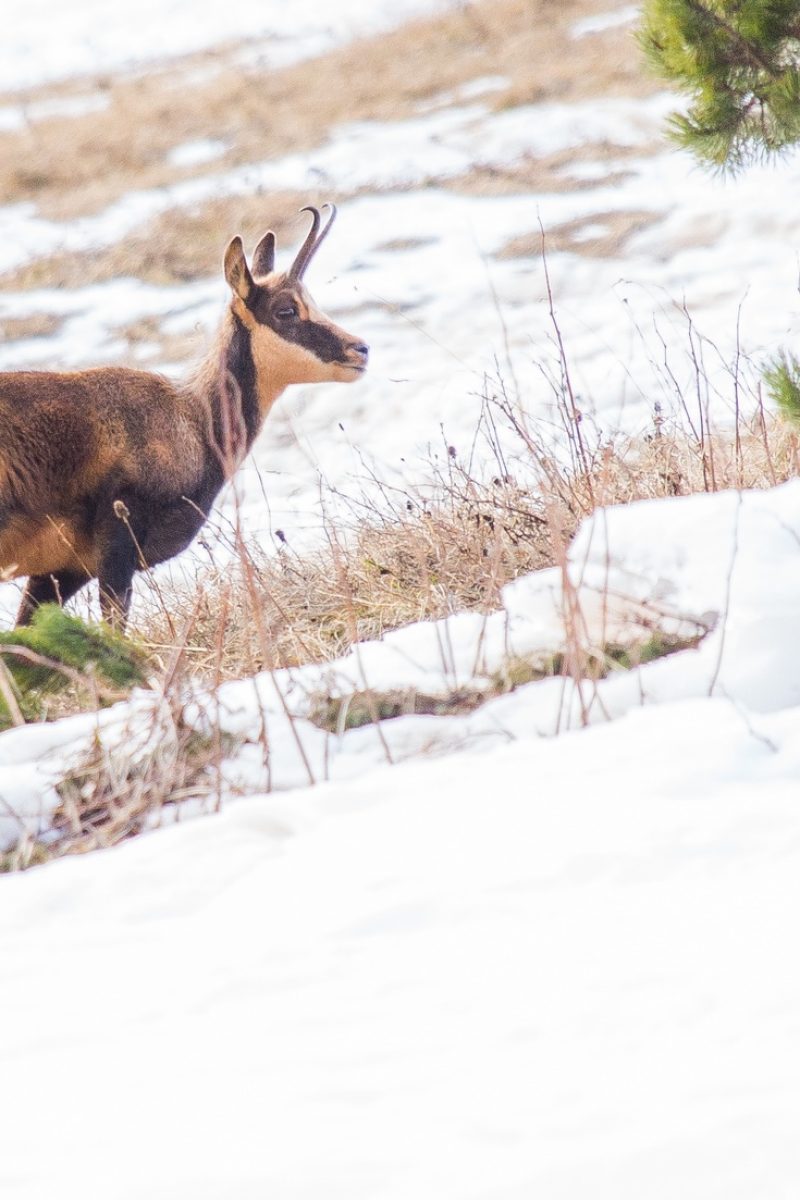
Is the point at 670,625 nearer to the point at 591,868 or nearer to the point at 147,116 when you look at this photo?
the point at 591,868

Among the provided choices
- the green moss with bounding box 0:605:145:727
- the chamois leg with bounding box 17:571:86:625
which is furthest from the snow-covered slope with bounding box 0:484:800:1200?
the chamois leg with bounding box 17:571:86:625

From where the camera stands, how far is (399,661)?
309 cm

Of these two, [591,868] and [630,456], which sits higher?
[591,868]

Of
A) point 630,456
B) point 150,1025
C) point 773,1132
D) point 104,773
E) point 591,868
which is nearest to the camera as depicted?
point 773,1132

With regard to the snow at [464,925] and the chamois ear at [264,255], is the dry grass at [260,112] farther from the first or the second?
the snow at [464,925]

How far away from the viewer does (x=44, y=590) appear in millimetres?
6070

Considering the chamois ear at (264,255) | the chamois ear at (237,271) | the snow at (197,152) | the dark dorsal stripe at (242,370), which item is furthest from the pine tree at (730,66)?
the snow at (197,152)

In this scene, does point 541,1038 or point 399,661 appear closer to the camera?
point 541,1038

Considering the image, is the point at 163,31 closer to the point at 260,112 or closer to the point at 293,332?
the point at 260,112

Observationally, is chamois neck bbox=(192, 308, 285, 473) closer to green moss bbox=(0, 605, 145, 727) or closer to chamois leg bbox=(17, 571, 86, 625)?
chamois leg bbox=(17, 571, 86, 625)

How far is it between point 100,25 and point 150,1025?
1069 inches

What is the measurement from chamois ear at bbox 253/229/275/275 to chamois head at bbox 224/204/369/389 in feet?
1.30

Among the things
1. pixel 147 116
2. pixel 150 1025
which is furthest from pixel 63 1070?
pixel 147 116

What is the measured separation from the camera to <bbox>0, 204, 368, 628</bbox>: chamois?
5371mm
